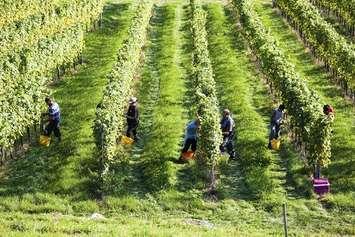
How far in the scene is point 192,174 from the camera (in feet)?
81.5

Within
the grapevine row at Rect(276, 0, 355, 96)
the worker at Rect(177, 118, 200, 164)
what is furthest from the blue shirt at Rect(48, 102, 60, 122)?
the grapevine row at Rect(276, 0, 355, 96)

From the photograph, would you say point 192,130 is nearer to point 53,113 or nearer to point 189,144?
point 189,144

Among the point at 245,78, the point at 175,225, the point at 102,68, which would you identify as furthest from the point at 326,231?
the point at 102,68

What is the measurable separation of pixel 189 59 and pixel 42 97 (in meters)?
13.8

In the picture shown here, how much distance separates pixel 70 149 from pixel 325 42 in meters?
16.7

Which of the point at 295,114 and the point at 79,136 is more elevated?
the point at 295,114

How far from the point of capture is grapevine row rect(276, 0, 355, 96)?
32.3 metres

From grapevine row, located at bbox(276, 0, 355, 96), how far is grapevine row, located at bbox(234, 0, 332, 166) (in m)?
2.95

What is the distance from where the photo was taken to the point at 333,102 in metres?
32.3

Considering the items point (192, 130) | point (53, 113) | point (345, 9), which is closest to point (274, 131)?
point (192, 130)

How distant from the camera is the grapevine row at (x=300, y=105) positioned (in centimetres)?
2341

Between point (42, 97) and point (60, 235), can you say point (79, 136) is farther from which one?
point (60, 235)

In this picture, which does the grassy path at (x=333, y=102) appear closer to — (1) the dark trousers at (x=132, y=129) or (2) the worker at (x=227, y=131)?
(2) the worker at (x=227, y=131)

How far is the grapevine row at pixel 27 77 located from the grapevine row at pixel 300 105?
10662 mm
